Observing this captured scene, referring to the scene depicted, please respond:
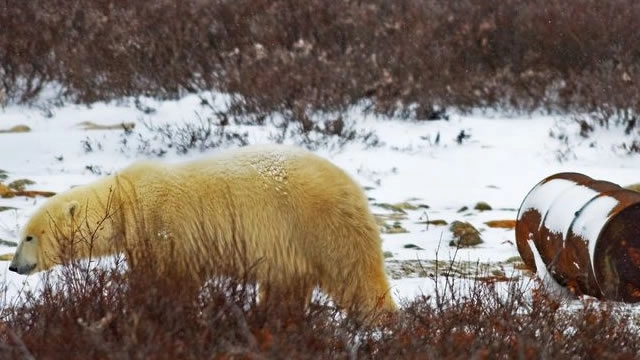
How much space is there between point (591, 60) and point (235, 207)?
7.90 m

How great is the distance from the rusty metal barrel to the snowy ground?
3.60 feet

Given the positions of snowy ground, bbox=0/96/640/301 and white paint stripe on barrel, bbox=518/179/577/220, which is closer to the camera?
white paint stripe on barrel, bbox=518/179/577/220

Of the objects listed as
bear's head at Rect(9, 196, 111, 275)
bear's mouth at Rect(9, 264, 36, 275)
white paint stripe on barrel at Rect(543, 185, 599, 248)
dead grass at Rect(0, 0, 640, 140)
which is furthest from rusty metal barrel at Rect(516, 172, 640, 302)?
dead grass at Rect(0, 0, 640, 140)

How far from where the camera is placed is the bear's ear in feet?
12.0

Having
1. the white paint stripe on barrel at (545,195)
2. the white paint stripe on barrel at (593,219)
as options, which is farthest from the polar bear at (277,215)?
the white paint stripe on barrel at (545,195)

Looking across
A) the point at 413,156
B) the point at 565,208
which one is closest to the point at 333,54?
the point at 413,156

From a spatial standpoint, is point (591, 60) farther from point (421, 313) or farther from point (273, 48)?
point (421, 313)

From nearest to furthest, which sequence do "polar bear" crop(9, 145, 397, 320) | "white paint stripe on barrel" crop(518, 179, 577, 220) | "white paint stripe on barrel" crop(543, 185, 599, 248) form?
"polar bear" crop(9, 145, 397, 320)
"white paint stripe on barrel" crop(543, 185, 599, 248)
"white paint stripe on barrel" crop(518, 179, 577, 220)

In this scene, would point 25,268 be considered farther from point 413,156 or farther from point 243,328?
point 413,156

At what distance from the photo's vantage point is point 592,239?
439 centimetres

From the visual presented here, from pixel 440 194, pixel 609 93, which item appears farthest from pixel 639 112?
pixel 440 194

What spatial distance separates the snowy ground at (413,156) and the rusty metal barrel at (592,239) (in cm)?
110

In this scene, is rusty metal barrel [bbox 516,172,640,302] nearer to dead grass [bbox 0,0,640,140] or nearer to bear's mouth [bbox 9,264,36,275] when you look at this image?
bear's mouth [bbox 9,264,36,275]

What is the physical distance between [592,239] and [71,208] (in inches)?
86.7
